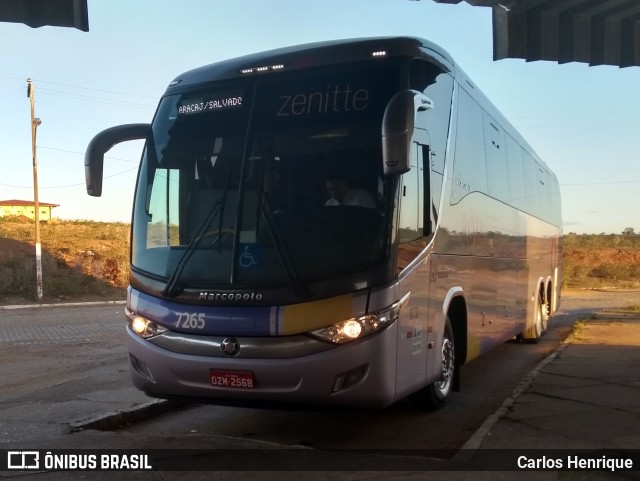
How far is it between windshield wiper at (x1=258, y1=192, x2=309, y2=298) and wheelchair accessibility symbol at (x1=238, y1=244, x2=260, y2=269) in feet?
0.62

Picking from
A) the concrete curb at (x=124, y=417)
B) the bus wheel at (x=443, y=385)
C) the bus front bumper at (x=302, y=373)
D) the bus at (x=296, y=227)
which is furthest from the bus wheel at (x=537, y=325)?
the bus front bumper at (x=302, y=373)

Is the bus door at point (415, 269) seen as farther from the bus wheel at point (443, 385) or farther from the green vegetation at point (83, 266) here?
the green vegetation at point (83, 266)

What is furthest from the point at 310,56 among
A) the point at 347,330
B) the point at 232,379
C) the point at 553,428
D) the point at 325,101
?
the point at 553,428

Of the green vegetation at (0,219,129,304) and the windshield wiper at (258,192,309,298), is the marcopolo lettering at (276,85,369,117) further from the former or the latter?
the green vegetation at (0,219,129,304)

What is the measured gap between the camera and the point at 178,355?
579 cm

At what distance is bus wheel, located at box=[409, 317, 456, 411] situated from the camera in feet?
23.4

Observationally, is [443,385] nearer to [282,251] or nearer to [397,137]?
[282,251]

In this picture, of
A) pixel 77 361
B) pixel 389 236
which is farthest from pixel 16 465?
pixel 77 361

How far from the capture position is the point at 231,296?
562 centimetres

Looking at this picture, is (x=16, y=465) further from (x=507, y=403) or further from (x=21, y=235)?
(x=21, y=235)

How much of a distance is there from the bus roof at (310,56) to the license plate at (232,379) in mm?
2812

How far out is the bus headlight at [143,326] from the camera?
5.99 meters

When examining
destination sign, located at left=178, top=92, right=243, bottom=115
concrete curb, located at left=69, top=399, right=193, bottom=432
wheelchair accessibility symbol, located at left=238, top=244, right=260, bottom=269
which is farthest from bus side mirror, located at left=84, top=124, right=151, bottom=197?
concrete curb, located at left=69, top=399, right=193, bottom=432

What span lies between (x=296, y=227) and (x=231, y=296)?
0.82m
